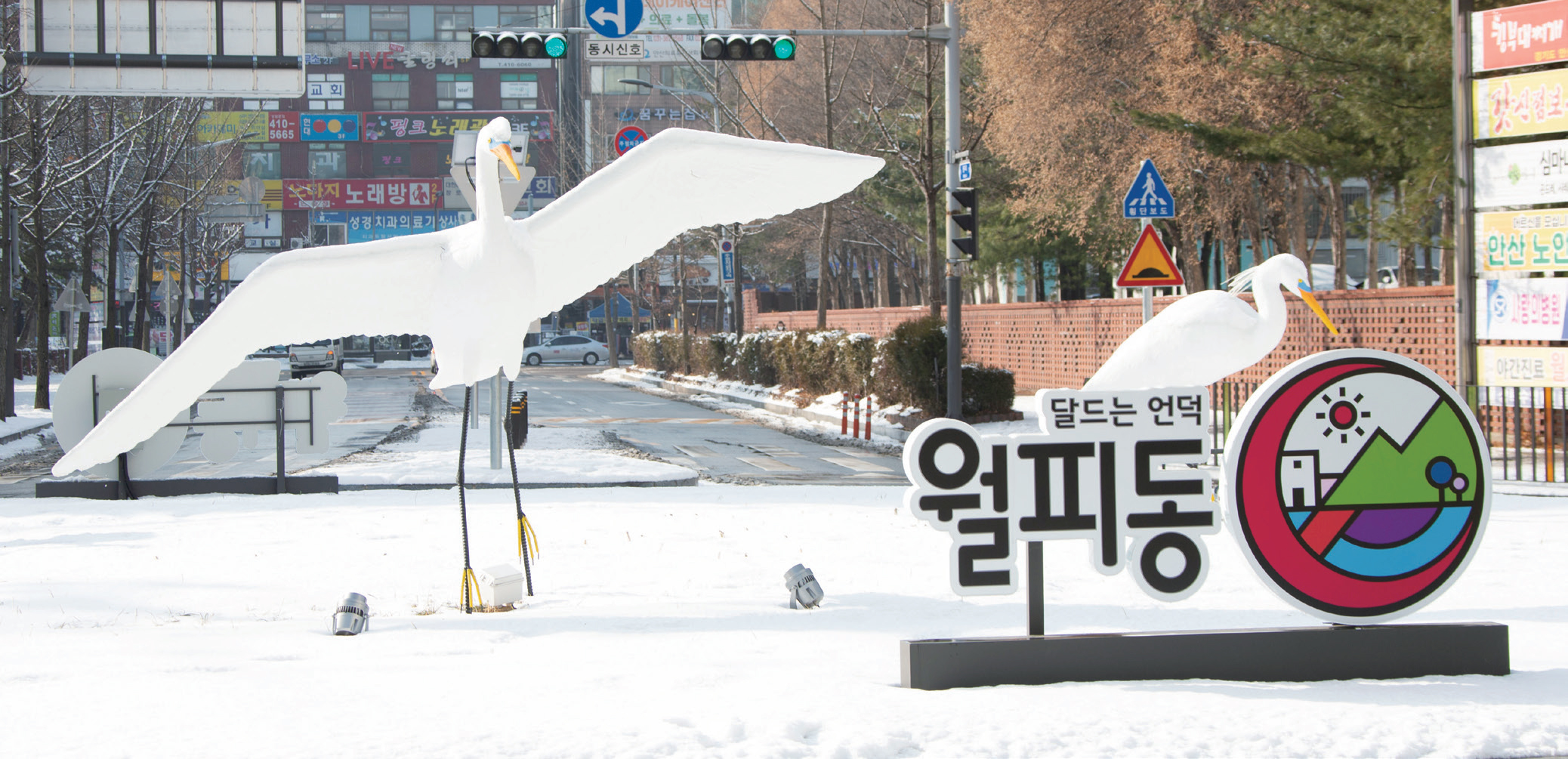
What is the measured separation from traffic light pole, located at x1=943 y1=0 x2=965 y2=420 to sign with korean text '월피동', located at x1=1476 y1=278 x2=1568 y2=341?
224 inches

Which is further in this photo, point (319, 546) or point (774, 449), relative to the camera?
point (774, 449)

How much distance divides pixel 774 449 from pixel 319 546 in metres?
9.93

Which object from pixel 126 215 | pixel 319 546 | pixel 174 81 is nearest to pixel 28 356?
pixel 126 215

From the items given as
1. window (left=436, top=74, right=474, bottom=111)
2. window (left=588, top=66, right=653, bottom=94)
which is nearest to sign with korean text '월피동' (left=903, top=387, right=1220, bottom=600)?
window (left=588, top=66, right=653, bottom=94)

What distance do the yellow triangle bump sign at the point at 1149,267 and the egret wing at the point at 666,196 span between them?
622cm

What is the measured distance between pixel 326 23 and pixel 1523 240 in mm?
74126

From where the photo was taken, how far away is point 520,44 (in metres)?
16.0

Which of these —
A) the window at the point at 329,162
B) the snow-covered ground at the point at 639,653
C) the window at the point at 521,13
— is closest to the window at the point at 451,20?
the window at the point at 521,13

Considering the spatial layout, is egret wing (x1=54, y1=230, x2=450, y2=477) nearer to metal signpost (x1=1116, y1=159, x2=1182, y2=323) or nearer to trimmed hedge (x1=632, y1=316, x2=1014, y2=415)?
metal signpost (x1=1116, y1=159, x2=1182, y2=323)

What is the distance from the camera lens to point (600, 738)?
420 centimetres

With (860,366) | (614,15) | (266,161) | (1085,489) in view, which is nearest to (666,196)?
(1085,489)

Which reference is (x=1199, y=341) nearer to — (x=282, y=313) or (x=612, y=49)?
(x=282, y=313)

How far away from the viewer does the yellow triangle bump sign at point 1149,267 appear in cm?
1195

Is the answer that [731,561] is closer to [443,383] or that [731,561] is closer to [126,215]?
[443,383]
